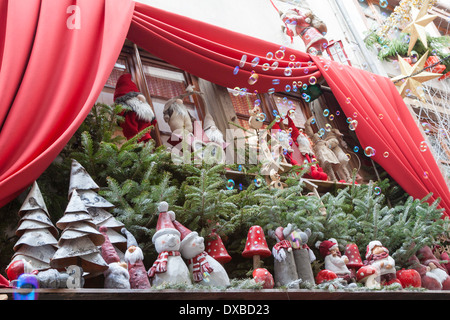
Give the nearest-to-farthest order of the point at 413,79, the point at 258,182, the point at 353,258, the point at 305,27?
1. the point at 353,258
2. the point at 258,182
3. the point at 413,79
4. the point at 305,27

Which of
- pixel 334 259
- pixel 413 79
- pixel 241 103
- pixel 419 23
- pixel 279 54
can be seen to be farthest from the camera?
pixel 419 23

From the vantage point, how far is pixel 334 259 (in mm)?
2609

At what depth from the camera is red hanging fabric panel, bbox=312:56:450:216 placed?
3844mm

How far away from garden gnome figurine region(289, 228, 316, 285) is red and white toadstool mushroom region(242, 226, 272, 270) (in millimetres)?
173

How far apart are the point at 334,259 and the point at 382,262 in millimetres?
324

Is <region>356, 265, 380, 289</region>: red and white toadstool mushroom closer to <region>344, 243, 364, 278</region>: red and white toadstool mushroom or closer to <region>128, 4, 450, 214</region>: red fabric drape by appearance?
<region>344, 243, 364, 278</region>: red and white toadstool mushroom

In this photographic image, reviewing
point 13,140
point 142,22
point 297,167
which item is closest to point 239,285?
point 13,140

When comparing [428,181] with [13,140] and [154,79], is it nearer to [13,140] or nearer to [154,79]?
[154,79]

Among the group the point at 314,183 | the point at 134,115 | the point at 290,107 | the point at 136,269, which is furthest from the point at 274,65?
the point at 136,269

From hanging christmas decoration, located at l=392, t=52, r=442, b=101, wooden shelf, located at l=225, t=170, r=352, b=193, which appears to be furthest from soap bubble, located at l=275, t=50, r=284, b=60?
hanging christmas decoration, located at l=392, t=52, r=442, b=101

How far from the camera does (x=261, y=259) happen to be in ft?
8.63

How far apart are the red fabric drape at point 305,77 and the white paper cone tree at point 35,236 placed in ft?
5.55

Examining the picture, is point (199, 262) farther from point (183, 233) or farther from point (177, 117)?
point (177, 117)

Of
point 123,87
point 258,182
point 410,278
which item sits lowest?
point 410,278
